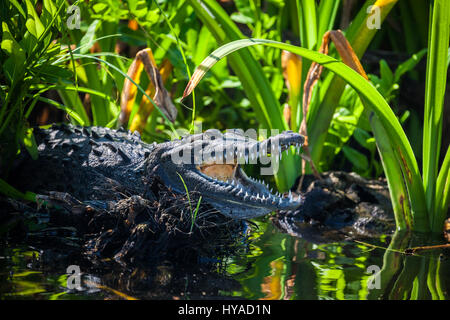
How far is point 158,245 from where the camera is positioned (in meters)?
2.30

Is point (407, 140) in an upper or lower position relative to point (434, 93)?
lower

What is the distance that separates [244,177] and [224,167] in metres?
0.14

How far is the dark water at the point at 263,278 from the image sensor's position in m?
1.77

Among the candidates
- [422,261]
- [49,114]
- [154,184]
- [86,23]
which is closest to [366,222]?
[422,261]

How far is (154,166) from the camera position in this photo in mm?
2754

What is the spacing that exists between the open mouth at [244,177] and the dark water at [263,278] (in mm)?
260

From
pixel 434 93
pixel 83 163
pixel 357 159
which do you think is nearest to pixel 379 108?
pixel 434 93

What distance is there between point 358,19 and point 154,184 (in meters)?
1.74

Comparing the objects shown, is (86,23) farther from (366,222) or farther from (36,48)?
(366,222)

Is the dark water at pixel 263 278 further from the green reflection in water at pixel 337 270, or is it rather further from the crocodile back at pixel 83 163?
the crocodile back at pixel 83 163

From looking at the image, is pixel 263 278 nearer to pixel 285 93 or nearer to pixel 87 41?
pixel 87 41

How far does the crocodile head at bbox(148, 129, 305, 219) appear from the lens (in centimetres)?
242

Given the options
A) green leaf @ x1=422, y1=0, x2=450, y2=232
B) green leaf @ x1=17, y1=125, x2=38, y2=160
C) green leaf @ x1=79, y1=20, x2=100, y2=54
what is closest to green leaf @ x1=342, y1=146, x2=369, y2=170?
green leaf @ x1=422, y1=0, x2=450, y2=232

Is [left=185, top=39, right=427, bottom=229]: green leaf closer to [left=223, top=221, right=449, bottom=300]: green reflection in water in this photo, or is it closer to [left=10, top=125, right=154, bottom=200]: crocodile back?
[left=223, top=221, right=449, bottom=300]: green reflection in water
